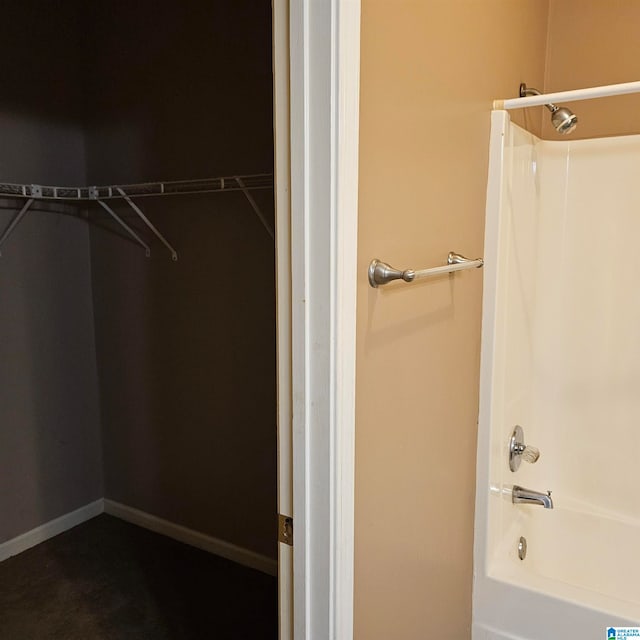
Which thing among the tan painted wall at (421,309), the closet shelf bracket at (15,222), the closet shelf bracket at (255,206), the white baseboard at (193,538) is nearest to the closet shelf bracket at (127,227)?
the closet shelf bracket at (15,222)

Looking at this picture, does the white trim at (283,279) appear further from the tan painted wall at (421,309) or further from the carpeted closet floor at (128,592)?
the carpeted closet floor at (128,592)

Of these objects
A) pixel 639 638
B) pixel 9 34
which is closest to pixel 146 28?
pixel 9 34

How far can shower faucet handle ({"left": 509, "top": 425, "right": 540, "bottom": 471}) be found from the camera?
1928 millimetres

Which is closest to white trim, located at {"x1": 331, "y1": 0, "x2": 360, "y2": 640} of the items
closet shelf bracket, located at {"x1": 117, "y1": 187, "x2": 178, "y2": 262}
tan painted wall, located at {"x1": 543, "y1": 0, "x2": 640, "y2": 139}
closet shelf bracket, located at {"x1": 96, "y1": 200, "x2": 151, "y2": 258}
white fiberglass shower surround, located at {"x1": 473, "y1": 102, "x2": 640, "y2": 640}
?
white fiberglass shower surround, located at {"x1": 473, "y1": 102, "x2": 640, "y2": 640}

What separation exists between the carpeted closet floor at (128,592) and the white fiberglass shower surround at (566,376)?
3.27 ft

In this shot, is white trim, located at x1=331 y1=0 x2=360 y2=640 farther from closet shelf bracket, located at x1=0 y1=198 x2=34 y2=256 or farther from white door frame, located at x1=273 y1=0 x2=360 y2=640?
closet shelf bracket, located at x1=0 y1=198 x2=34 y2=256

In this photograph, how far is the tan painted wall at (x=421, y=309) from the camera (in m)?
1.16

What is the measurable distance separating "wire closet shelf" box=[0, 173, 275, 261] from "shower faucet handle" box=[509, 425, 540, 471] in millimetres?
1121

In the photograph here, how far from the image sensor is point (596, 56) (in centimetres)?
214

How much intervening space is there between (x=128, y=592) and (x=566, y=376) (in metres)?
1.90

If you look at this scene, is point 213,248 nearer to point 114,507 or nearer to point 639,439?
point 114,507

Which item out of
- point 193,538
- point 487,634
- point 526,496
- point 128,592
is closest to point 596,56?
point 526,496

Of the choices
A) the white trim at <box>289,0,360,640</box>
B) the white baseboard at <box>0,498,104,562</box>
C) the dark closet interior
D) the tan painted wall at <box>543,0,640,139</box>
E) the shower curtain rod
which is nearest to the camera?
the white trim at <box>289,0,360,640</box>

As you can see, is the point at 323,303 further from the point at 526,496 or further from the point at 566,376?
the point at 566,376
